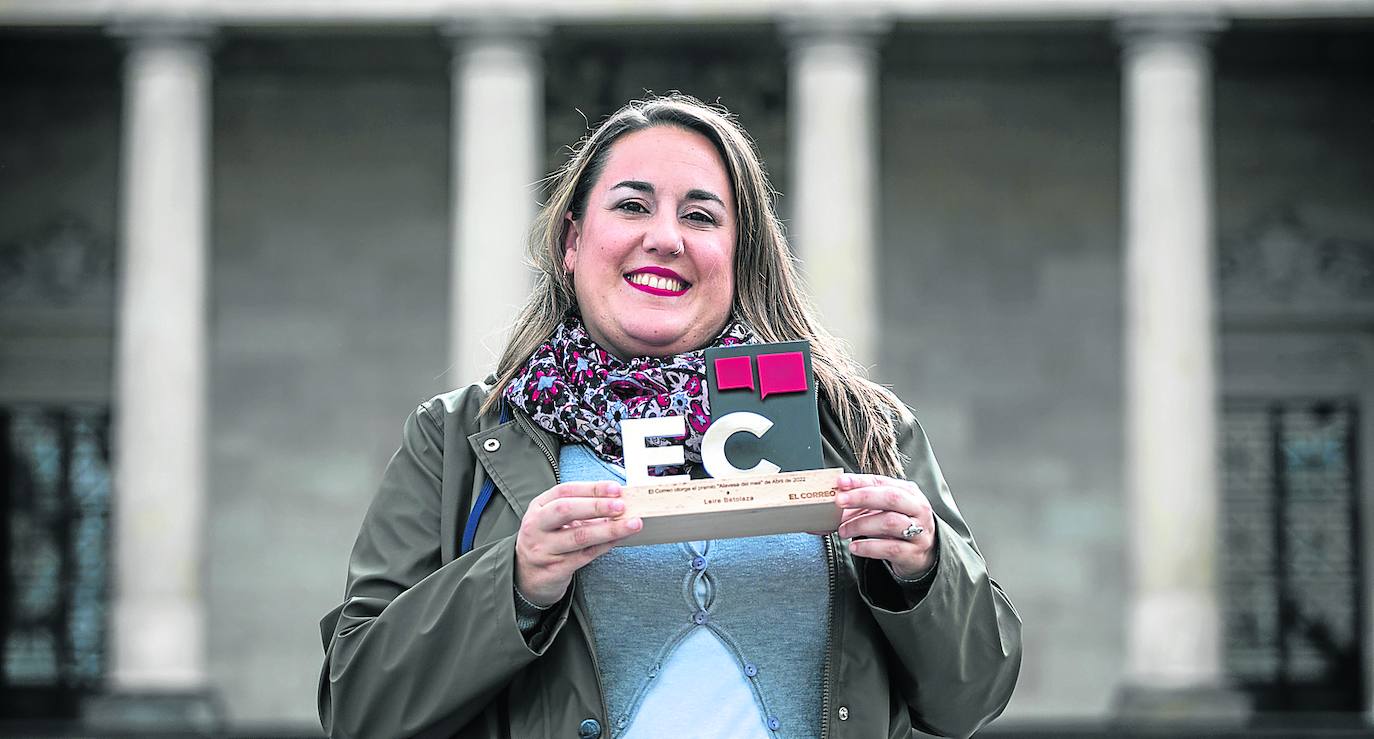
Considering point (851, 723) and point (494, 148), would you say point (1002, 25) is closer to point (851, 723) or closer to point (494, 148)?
point (494, 148)

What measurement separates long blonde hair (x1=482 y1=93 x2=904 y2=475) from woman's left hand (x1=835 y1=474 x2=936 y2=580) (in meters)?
0.32

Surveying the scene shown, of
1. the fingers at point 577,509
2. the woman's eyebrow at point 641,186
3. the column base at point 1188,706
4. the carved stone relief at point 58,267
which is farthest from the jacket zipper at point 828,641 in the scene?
the carved stone relief at point 58,267

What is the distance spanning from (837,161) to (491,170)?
3.44m

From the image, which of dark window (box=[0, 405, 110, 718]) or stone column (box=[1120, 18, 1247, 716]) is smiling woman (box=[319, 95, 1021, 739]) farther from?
dark window (box=[0, 405, 110, 718])

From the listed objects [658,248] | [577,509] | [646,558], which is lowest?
[646,558]

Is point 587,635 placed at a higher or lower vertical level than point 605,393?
lower

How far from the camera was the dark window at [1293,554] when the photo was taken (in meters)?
22.2

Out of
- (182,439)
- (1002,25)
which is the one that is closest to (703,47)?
(1002,25)

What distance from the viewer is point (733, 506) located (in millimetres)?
2867

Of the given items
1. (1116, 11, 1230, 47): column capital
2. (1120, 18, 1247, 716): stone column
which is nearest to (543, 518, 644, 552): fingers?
(1120, 18, 1247, 716): stone column

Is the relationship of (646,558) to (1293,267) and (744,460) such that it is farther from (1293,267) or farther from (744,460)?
(1293,267)

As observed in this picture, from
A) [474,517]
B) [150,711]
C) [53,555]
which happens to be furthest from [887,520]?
[53,555]

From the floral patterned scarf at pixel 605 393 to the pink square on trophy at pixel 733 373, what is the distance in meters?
0.09

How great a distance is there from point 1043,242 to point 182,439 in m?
10.6
